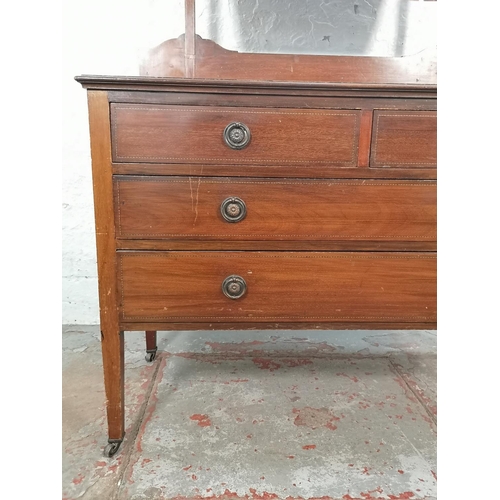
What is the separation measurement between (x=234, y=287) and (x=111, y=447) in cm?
67

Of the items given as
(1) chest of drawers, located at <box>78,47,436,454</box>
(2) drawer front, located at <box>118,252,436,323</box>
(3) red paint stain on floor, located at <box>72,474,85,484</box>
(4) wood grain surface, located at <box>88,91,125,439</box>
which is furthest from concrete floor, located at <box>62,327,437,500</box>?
(2) drawer front, located at <box>118,252,436,323</box>

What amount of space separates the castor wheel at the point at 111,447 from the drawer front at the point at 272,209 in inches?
26.6

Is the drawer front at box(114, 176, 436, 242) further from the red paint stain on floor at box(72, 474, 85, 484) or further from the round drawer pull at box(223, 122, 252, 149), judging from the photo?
the red paint stain on floor at box(72, 474, 85, 484)

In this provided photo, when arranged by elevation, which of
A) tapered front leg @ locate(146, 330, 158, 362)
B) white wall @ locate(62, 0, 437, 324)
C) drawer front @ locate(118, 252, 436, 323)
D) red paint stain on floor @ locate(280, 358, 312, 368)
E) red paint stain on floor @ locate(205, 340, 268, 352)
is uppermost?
white wall @ locate(62, 0, 437, 324)

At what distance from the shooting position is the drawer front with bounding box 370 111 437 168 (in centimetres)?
119

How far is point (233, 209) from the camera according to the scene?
120 centimetres

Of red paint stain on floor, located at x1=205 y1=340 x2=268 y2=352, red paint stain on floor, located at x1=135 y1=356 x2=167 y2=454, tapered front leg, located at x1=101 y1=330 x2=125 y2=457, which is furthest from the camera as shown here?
red paint stain on floor, located at x1=205 y1=340 x2=268 y2=352

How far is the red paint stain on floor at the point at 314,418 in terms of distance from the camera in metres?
1.48

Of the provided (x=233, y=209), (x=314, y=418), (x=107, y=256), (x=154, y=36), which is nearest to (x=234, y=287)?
(x=233, y=209)

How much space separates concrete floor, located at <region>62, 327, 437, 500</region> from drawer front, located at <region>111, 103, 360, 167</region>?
3.03 feet

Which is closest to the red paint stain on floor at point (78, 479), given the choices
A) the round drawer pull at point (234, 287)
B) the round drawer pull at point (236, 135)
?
the round drawer pull at point (234, 287)

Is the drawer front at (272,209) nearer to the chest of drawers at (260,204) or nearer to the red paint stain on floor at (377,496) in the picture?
the chest of drawers at (260,204)

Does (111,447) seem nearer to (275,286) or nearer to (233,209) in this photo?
(275,286)
